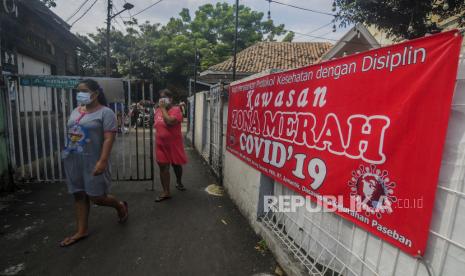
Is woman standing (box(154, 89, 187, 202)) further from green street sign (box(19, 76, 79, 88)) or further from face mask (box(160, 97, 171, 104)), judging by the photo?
green street sign (box(19, 76, 79, 88))

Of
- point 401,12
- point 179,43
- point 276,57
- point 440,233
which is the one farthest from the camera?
point 179,43

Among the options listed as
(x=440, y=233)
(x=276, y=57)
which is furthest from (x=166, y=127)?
(x=276, y=57)

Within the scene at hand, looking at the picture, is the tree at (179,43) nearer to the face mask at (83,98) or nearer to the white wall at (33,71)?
the white wall at (33,71)

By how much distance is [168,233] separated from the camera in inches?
142

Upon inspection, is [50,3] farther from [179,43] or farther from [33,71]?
[179,43]

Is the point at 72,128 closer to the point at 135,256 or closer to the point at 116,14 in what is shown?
the point at 135,256

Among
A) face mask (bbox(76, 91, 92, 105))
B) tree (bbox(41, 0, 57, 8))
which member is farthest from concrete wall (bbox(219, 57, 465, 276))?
tree (bbox(41, 0, 57, 8))

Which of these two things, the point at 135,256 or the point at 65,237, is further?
the point at 65,237

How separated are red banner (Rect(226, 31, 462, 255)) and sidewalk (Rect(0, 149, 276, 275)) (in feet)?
3.45

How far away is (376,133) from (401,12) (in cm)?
623

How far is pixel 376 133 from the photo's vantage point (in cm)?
180

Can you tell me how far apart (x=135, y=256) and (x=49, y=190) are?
2.90 metres

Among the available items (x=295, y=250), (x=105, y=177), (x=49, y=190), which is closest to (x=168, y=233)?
(x=105, y=177)

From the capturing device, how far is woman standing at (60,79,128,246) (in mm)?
3117
